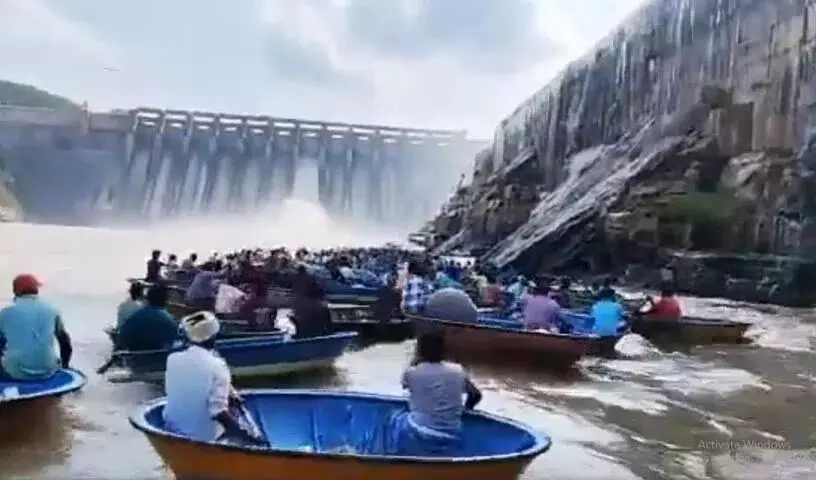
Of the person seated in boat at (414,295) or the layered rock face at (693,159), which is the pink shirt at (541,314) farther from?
the layered rock face at (693,159)

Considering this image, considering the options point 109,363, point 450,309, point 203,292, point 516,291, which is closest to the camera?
point 109,363

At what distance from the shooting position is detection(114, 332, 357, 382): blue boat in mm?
15469

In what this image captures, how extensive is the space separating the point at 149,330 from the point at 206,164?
333ft

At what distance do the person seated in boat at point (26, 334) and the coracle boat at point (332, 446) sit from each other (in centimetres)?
319

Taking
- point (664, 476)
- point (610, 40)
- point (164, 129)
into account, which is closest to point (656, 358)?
point (664, 476)

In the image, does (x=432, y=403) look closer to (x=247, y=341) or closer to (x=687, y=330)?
(x=247, y=341)

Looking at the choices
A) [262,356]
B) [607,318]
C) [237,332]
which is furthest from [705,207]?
[262,356]

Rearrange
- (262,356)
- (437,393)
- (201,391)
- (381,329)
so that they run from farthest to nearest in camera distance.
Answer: (381,329) → (262,356) → (437,393) → (201,391)

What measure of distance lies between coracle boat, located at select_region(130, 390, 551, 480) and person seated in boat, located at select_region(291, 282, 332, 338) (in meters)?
7.58

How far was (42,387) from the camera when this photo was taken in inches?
484

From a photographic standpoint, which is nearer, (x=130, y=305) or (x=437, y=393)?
(x=437, y=393)

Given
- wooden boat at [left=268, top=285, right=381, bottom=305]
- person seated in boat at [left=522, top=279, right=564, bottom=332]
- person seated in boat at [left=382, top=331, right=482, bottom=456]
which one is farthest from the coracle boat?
wooden boat at [left=268, top=285, right=381, bottom=305]

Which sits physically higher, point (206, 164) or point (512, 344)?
point (206, 164)

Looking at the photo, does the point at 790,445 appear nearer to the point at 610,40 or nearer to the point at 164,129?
the point at 610,40
